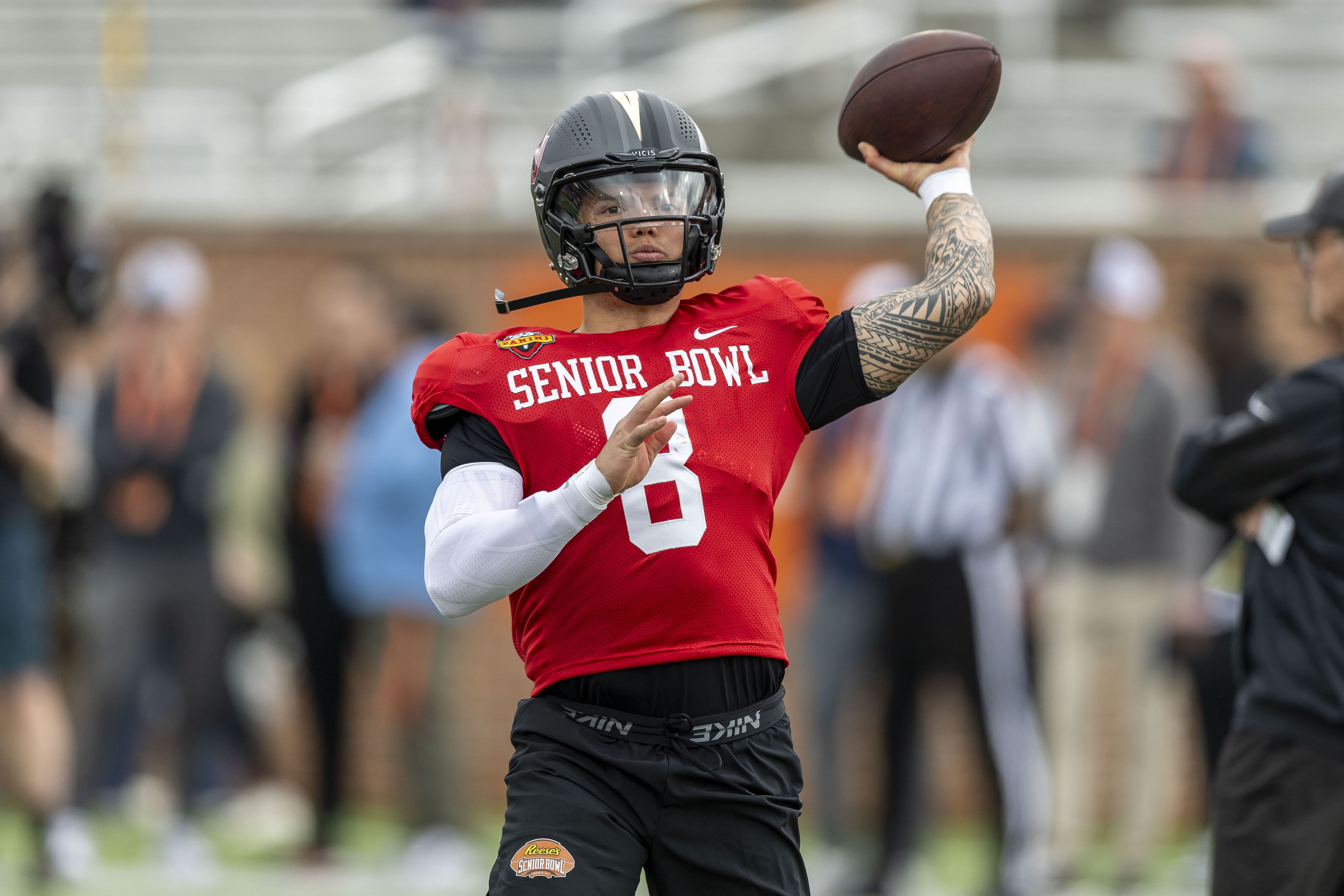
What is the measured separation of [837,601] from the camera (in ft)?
23.6

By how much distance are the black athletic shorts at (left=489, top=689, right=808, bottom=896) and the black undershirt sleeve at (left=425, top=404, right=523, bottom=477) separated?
464 mm

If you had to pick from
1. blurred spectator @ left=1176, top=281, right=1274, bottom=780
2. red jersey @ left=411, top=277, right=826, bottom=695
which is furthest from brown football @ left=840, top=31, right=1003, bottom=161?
blurred spectator @ left=1176, top=281, right=1274, bottom=780

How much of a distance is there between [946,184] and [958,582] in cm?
337

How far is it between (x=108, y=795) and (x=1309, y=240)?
6.33 m

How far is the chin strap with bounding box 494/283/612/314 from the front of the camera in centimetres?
321

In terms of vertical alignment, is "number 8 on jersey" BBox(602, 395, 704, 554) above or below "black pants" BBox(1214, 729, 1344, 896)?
above

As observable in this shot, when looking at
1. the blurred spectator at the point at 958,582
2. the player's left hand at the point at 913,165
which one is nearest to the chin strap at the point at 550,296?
the player's left hand at the point at 913,165

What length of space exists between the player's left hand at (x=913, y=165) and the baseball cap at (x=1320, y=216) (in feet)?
3.20

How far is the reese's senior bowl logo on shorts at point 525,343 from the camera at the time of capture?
125 inches

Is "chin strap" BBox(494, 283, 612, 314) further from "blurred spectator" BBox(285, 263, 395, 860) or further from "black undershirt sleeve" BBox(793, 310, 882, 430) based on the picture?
"blurred spectator" BBox(285, 263, 395, 860)

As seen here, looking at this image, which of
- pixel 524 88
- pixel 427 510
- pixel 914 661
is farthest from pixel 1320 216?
pixel 524 88

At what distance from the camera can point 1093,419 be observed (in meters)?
7.27

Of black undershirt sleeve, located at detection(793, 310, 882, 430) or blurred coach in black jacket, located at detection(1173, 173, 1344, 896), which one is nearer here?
black undershirt sleeve, located at detection(793, 310, 882, 430)

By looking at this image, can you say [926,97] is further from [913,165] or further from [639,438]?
[639,438]
